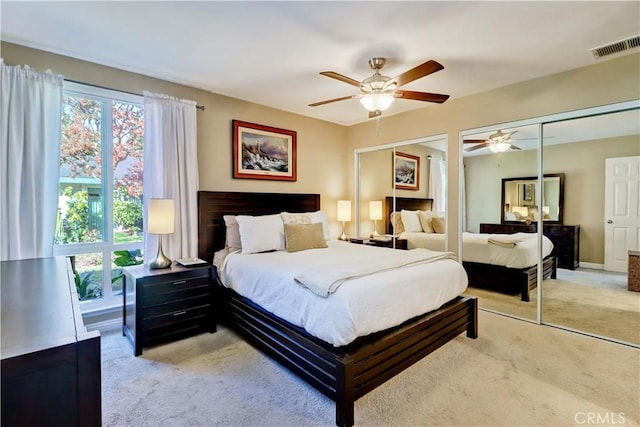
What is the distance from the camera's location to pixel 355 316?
188cm

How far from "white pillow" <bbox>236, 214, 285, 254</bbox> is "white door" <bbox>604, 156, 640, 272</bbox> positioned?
3540 mm

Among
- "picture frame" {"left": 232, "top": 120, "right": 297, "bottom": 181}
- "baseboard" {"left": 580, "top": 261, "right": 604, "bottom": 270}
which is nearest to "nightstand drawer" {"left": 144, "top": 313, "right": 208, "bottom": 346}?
"picture frame" {"left": 232, "top": 120, "right": 297, "bottom": 181}

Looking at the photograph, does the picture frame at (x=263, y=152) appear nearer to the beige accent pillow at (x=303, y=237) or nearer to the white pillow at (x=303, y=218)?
the white pillow at (x=303, y=218)

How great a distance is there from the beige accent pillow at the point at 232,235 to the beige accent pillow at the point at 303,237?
0.54 m

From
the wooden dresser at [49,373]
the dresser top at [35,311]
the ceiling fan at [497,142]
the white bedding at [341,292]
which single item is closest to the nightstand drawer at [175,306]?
the white bedding at [341,292]

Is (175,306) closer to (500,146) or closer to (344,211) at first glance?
(344,211)

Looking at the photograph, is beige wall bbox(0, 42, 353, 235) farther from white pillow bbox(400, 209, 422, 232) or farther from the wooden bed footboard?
the wooden bed footboard

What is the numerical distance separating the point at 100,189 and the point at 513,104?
14.9 ft

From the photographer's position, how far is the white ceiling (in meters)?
2.12

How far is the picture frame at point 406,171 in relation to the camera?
442 centimetres

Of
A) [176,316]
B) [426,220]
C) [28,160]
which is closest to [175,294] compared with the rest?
[176,316]

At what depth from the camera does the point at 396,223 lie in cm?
468

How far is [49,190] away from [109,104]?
1034mm

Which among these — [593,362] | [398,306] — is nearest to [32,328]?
[398,306]
